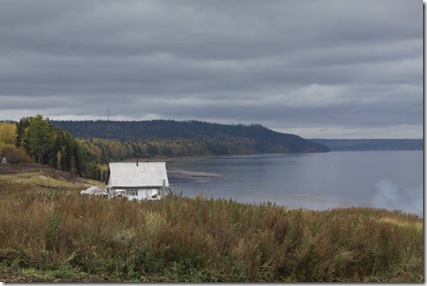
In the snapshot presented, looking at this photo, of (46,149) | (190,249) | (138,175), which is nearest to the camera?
(190,249)

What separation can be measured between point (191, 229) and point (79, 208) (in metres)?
2.83

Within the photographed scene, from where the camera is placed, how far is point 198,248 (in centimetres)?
845

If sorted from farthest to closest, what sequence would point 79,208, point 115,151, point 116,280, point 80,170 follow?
point 115,151 → point 80,170 → point 79,208 → point 116,280

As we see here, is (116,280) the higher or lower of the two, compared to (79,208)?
lower

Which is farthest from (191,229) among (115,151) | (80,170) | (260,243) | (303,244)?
(115,151)

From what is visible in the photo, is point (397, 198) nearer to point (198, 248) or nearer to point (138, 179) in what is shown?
point (138, 179)

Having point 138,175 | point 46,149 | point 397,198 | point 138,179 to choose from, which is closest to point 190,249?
point 138,179

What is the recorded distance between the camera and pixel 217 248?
8492mm

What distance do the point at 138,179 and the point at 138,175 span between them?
42 centimetres

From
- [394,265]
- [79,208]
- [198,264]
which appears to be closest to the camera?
[198,264]

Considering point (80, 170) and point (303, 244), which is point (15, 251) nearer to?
point (303, 244)

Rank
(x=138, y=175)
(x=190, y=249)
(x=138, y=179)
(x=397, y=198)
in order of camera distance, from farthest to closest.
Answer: (x=397, y=198)
(x=138, y=175)
(x=138, y=179)
(x=190, y=249)

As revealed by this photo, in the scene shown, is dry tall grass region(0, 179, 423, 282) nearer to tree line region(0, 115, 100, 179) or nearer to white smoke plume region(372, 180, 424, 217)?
white smoke plume region(372, 180, 424, 217)

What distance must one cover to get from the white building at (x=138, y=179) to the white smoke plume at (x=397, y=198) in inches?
1092
